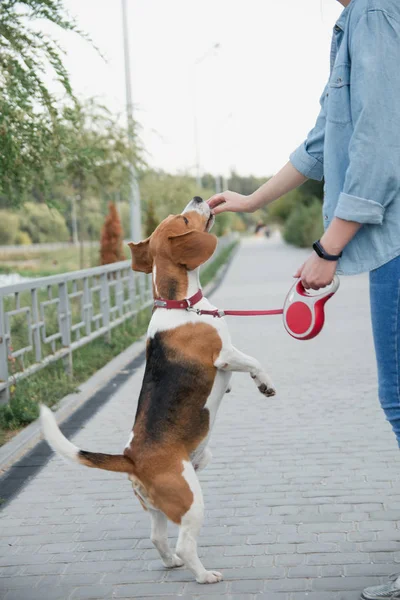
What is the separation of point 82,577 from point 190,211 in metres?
1.77

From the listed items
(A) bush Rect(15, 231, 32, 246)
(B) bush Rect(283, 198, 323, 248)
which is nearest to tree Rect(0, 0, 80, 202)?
(B) bush Rect(283, 198, 323, 248)

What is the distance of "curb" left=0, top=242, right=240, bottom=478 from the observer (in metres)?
6.57

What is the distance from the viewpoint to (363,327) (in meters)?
14.2

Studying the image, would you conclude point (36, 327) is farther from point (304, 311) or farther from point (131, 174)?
point (131, 174)

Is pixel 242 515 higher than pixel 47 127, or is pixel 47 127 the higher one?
pixel 47 127

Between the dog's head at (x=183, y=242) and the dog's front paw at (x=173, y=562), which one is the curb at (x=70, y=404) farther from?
the dog's head at (x=183, y=242)

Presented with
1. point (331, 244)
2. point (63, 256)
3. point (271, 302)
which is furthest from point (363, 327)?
point (63, 256)

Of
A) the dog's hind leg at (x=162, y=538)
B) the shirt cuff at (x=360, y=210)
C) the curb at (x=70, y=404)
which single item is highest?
the shirt cuff at (x=360, y=210)

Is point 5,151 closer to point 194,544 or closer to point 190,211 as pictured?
point 190,211

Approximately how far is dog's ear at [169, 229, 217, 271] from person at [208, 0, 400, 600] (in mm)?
659

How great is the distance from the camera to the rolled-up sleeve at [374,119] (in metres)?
2.92

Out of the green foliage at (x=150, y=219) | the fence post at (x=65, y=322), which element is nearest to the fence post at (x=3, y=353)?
the fence post at (x=65, y=322)

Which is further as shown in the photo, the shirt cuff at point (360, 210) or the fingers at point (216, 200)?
the fingers at point (216, 200)

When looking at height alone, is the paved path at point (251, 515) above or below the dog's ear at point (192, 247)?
below
